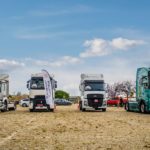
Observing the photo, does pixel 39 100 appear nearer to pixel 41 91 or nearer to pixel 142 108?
pixel 41 91

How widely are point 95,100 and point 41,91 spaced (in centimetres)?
507

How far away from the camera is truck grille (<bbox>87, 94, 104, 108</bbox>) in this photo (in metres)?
43.8

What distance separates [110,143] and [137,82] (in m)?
27.9

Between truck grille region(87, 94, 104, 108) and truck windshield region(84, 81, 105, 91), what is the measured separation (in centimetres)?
58

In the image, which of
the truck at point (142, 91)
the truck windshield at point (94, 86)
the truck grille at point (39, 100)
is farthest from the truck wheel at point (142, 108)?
the truck grille at point (39, 100)

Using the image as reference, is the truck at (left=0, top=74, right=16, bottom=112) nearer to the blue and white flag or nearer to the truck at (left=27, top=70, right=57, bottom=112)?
the truck at (left=27, top=70, right=57, bottom=112)

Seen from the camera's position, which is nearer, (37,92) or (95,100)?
(37,92)

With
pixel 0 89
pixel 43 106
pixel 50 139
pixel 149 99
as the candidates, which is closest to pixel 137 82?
pixel 149 99

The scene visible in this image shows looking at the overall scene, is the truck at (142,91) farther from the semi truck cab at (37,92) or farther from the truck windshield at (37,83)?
the truck windshield at (37,83)

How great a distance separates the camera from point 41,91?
41625 millimetres

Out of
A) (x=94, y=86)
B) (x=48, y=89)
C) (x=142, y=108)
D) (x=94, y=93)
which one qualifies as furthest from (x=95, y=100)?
(x=142, y=108)

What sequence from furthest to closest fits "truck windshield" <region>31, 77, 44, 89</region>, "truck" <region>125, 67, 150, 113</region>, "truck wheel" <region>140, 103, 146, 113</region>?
"truck windshield" <region>31, 77, 44, 89</region>, "truck wheel" <region>140, 103, 146, 113</region>, "truck" <region>125, 67, 150, 113</region>

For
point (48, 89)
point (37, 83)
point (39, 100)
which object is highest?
point (37, 83)

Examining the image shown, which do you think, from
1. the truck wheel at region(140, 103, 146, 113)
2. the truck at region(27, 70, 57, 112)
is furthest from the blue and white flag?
the truck wheel at region(140, 103, 146, 113)
